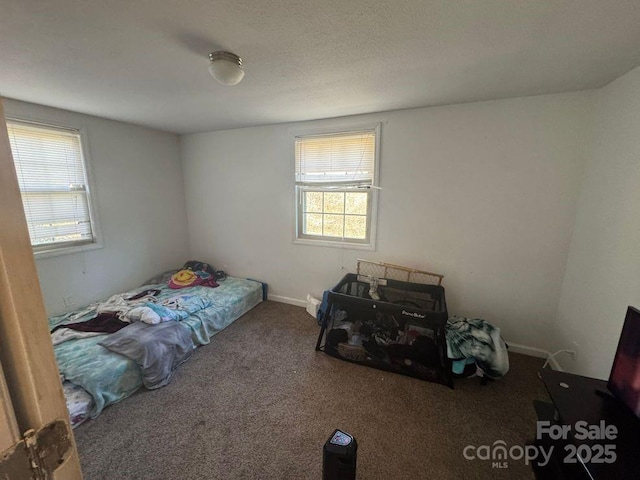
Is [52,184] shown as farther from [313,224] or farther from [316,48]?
[316,48]

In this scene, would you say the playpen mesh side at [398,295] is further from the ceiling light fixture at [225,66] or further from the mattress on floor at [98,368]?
the ceiling light fixture at [225,66]

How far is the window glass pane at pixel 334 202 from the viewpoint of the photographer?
2996 mm

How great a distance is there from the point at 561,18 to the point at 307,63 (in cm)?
128

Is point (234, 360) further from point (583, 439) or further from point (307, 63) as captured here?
point (307, 63)

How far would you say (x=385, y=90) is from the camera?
6.73 feet

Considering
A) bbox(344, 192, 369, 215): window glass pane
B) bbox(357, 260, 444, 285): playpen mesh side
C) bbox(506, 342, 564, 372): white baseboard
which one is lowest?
bbox(506, 342, 564, 372): white baseboard

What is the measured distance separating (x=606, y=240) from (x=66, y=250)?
181 inches

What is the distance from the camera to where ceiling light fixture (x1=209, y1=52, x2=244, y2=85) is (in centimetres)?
150

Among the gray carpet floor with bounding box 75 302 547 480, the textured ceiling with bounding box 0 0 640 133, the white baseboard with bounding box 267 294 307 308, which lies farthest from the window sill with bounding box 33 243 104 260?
the white baseboard with bounding box 267 294 307 308

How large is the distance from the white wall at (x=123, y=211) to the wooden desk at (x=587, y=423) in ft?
13.1

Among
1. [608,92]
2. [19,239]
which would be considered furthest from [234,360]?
[608,92]

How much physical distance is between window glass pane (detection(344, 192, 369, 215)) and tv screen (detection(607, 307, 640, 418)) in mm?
2071

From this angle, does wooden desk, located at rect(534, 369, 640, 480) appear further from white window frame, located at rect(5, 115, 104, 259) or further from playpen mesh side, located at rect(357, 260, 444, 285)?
white window frame, located at rect(5, 115, 104, 259)

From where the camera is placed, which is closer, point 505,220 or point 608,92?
point 608,92
